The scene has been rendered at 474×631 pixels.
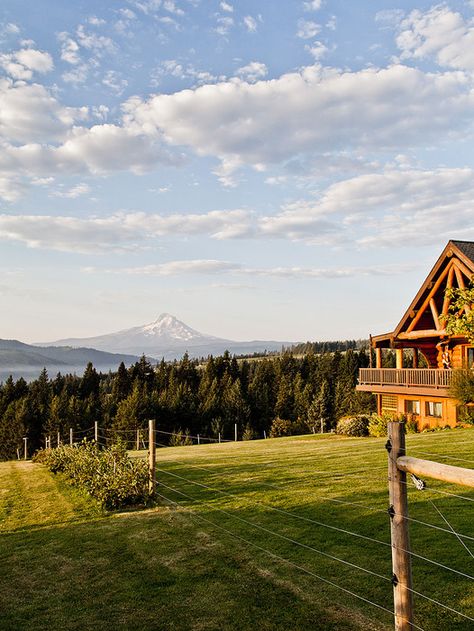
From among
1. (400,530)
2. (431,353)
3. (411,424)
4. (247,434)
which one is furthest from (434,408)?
(247,434)

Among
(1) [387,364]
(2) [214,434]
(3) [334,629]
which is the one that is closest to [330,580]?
(3) [334,629]

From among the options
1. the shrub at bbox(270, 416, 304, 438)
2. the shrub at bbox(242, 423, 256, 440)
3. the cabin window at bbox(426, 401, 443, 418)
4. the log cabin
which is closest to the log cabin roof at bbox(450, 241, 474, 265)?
the log cabin

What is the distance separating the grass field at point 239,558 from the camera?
270 inches

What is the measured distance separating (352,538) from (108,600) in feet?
13.7

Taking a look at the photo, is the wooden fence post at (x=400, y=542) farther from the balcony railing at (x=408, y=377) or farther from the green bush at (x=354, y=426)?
the green bush at (x=354, y=426)

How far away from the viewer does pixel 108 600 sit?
772cm

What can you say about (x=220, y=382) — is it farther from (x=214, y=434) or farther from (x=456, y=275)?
(x=456, y=275)

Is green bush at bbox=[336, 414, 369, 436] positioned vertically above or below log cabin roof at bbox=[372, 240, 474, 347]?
below

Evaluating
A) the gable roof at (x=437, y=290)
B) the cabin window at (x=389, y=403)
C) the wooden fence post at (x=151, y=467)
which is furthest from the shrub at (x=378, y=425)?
the wooden fence post at (x=151, y=467)

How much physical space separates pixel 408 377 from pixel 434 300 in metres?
5.38

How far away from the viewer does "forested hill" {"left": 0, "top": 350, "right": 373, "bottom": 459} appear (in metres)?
75.9

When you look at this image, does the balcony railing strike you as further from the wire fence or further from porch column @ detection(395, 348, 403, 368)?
the wire fence

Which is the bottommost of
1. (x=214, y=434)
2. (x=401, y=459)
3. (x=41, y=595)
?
(x=214, y=434)

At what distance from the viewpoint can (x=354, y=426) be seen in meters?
30.3
